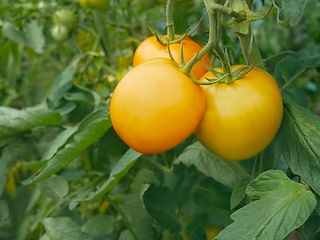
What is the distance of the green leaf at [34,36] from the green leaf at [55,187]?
36cm

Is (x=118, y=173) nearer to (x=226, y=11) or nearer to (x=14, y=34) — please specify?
(x=226, y=11)

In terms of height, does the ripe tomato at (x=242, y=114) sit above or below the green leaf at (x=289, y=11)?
below

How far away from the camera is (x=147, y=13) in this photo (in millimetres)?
1021

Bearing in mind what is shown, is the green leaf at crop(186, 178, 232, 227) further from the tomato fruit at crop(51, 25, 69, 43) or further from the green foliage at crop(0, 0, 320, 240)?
the tomato fruit at crop(51, 25, 69, 43)

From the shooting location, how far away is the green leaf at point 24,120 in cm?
58

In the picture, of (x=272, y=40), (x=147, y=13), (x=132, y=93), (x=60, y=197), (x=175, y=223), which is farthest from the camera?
(x=272, y=40)

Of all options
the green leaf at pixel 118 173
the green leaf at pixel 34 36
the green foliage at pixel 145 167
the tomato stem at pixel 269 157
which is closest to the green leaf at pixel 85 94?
the green foliage at pixel 145 167

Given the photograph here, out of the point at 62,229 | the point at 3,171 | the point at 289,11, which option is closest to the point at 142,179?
the point at 62,229

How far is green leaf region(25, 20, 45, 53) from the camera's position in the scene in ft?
2.49

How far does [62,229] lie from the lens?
570 millimetres

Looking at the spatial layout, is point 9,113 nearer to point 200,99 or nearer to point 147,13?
point 200,99

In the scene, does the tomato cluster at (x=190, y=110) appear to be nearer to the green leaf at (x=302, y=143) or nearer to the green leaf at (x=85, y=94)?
the green leaf at (x=302, y=143)

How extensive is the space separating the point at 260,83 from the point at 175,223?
31cm

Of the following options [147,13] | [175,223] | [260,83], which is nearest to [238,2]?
[260,83]
